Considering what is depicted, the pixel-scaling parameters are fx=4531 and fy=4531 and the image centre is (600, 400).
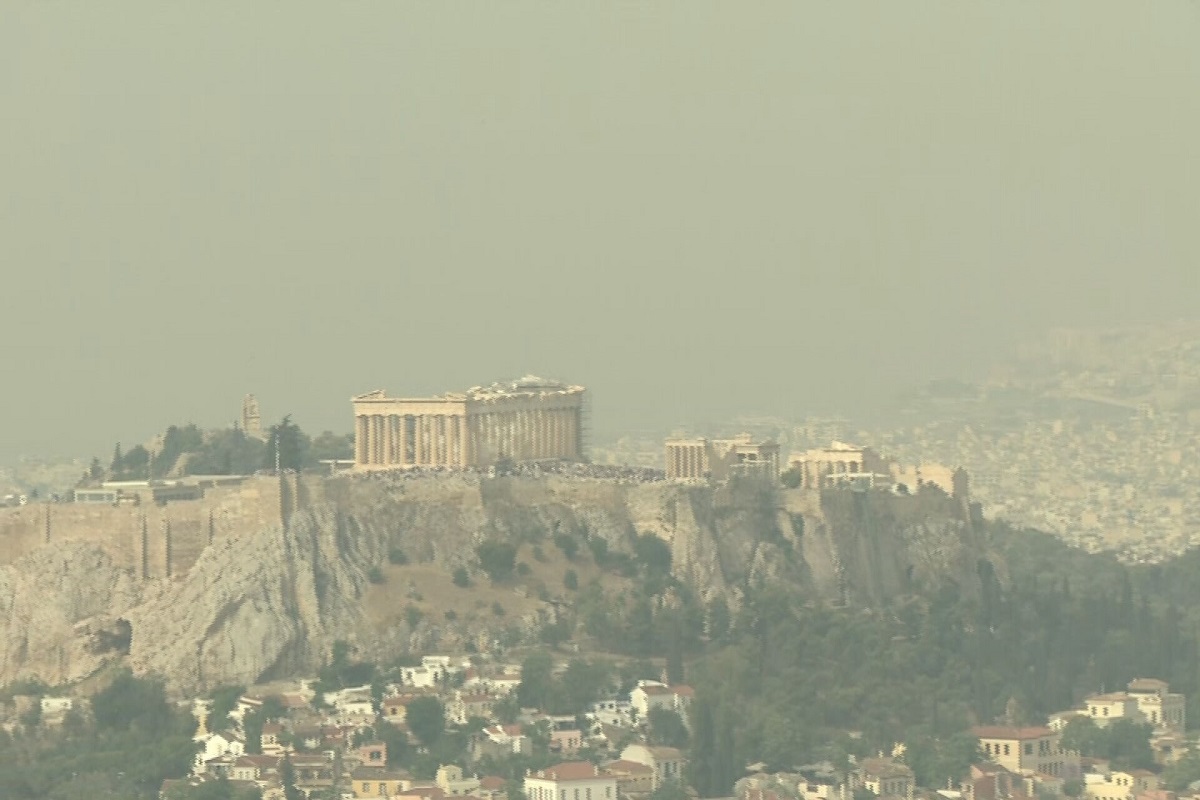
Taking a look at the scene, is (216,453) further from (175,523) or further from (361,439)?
(175,523)

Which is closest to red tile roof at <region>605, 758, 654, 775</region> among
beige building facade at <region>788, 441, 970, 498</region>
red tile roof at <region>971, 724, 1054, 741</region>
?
red tile roof at <region>971, 724, 1054, 741</region>

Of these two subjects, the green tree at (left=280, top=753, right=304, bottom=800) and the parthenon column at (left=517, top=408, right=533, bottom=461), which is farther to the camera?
the parthenon column at (left=517, top=408, right=533, bottom=461)

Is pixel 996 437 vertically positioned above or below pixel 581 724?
above

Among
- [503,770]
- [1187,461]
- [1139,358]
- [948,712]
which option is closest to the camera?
[503,770]

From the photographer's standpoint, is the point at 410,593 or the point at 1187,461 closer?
the point at 410,593

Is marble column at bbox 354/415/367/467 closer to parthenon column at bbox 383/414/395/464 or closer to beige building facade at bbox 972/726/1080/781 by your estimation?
parthenon column at bbox 383/414/395/464

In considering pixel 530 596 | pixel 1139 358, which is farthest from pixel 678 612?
pixel 1139 358

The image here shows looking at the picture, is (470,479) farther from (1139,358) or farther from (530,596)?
(1139,358)
